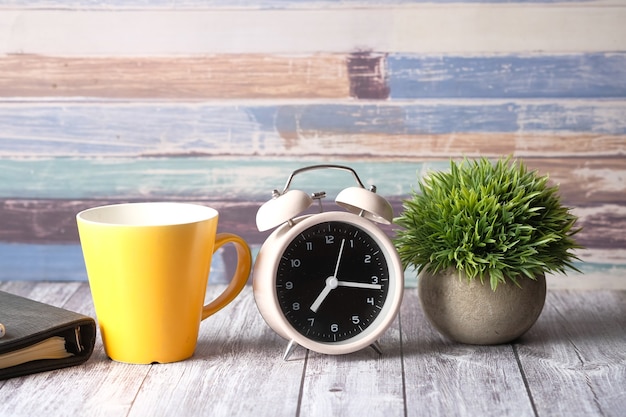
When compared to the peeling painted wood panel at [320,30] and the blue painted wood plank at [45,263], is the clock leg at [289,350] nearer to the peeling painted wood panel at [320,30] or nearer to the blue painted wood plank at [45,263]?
the blue painted wood plank at [45,263]

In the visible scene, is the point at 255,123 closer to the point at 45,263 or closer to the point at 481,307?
the point at 45,263

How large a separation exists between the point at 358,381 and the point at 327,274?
0.15 metres

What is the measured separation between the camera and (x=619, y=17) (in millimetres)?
1511

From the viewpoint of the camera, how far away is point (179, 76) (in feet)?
5.12

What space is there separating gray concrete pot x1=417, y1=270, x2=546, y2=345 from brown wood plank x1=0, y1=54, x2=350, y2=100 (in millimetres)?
501

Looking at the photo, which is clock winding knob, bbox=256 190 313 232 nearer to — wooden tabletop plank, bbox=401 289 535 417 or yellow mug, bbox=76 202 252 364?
yellow mug, bbox=76 202 252 364

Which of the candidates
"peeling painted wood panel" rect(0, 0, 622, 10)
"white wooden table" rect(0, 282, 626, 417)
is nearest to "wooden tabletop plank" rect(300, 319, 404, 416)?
"white wooden table" rect(0, 282, 626, 417)

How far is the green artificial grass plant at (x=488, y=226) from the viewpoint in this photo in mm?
1145

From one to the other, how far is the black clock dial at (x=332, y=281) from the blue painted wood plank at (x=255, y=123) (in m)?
0.44

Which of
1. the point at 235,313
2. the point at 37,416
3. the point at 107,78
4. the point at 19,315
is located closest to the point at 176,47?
the point at 107,78

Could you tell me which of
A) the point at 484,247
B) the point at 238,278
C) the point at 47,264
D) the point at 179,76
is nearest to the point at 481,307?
the point at 484,247

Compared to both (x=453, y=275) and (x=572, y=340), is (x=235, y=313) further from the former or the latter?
(x=572, y=340)

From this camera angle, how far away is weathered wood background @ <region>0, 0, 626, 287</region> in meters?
1.53

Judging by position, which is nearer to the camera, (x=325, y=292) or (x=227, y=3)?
(x=325, y=292)
